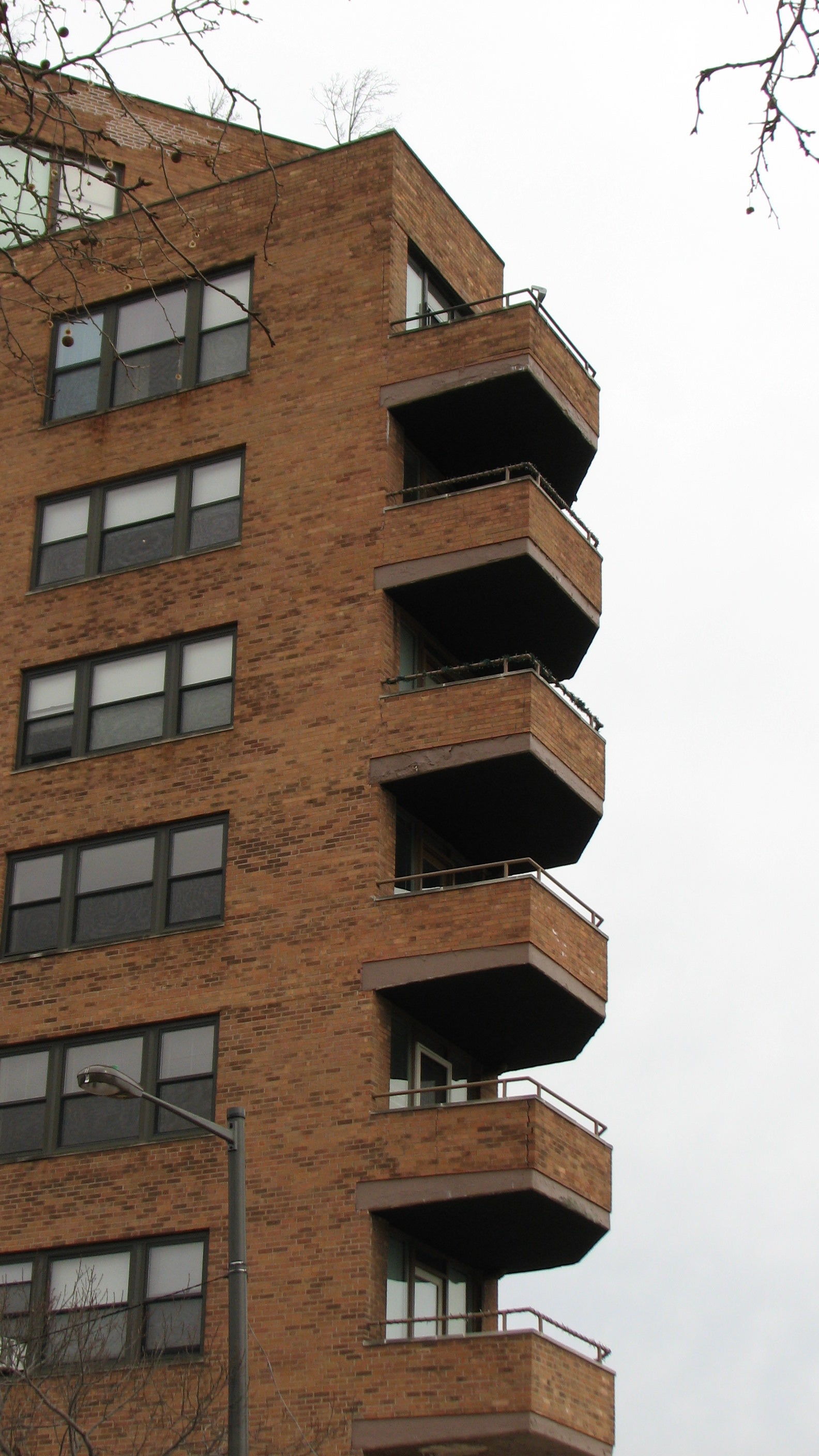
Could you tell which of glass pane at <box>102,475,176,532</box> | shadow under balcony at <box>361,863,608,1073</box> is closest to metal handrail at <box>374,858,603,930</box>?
shadow under balcony at <box>361,863,608,1073</box>

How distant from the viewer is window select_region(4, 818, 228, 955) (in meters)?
27.0

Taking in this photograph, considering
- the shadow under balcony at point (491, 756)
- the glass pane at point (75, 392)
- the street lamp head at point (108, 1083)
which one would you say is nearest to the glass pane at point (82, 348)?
the glass pane at point (75, 392)

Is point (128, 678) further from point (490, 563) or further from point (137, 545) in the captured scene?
point (490, 563)

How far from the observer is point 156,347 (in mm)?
31156

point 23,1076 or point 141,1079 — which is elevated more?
point 23,1076

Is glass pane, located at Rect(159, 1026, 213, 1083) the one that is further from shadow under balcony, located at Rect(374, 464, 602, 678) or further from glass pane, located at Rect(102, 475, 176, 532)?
glass pane, located at Rect(102, 475, 176, 532)

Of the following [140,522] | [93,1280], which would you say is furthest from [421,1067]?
[140,522]

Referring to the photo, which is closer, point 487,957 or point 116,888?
point 487,957

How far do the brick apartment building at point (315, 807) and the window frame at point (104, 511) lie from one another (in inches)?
2.5

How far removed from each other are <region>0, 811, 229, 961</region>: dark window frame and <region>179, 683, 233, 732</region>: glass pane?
162 centimetres

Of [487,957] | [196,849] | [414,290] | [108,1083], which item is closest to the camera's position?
[108,1083]

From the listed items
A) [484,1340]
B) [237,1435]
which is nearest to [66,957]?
[484,1340]

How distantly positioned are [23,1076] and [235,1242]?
11.2 metres

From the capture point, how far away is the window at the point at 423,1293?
2422 centimetres
